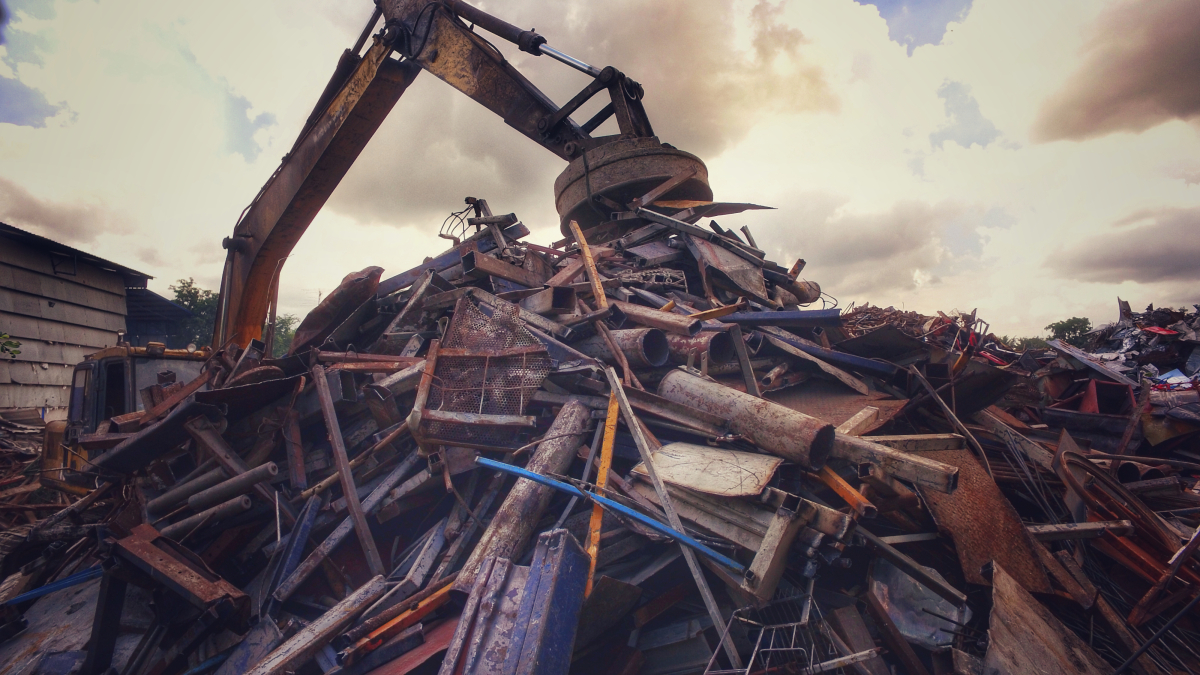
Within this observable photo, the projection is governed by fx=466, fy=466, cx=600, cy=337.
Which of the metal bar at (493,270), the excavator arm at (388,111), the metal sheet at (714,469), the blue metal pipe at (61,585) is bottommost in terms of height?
the blue metal pipe at (61,585)

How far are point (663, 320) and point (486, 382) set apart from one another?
1.72 meters

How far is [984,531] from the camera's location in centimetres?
294

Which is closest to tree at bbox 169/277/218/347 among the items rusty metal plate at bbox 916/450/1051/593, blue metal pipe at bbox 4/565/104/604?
blue metal pipe at bbox 4/565/104/604

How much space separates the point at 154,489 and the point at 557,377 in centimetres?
361

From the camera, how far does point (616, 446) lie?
3.50 metres

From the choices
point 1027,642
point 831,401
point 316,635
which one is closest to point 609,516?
point 316,635

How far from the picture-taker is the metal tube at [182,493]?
3604 mm

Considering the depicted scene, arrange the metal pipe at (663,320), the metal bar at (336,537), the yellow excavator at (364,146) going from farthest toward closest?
the yellow excavator at (364,146) < the metal pipe at (663,320) < the metal bar at (336,537)

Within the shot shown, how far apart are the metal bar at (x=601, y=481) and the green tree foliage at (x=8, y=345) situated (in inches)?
586

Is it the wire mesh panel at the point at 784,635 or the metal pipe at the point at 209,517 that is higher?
the metal pipe at the point at 209,517

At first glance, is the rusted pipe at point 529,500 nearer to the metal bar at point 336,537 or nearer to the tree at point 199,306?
the metal bar at point 336,537

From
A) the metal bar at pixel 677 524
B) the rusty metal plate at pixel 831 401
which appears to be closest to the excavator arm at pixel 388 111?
the rusty metal plate at pixel 831 401

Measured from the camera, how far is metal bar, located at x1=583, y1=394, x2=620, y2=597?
8.18 ft

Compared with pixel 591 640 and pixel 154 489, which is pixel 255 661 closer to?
pixel 591 640
